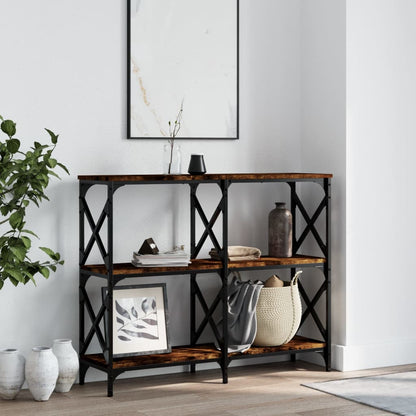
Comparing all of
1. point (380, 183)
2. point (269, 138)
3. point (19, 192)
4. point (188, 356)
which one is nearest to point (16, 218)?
point (19, 192)

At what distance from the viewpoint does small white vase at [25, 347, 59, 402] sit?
3930 mm

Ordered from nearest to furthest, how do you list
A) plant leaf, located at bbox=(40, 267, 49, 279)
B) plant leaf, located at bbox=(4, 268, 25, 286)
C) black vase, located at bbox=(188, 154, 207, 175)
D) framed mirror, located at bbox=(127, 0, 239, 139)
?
plant leaf, located at bbox=(4, 268, 25, 286)
plant leaf, located at bbox=(40, 267, 49, 279)
black vase, located at bbox=(188, 154, 207, 175)
framed mirror, located at bbox=(127, 0, 239, 139)

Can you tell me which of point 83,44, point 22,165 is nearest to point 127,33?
point 83,44

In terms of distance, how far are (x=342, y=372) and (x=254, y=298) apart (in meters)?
0.71

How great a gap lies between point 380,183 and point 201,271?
4.20 ft

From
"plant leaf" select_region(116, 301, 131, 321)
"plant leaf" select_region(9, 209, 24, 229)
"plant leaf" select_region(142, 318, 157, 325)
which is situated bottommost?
"plant leaf" select_region(142, 318, 157, 325)

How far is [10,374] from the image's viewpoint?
13.0ft

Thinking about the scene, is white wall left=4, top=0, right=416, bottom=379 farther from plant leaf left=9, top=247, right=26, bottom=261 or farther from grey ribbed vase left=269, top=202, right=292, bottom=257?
plant leaf left=9, top=247, right=26, bottom=261

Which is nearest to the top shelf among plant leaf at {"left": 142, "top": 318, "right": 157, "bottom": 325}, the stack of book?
the stack of book

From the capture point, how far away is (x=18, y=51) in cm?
416

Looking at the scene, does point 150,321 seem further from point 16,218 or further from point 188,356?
point 16,218

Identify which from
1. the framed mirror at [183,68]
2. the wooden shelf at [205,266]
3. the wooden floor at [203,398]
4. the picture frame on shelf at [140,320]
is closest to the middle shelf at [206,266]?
the wooden shelf at [205,266]

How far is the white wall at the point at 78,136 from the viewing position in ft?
13.7

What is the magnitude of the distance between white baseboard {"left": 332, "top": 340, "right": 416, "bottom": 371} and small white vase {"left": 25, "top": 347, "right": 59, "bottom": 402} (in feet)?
5.49
